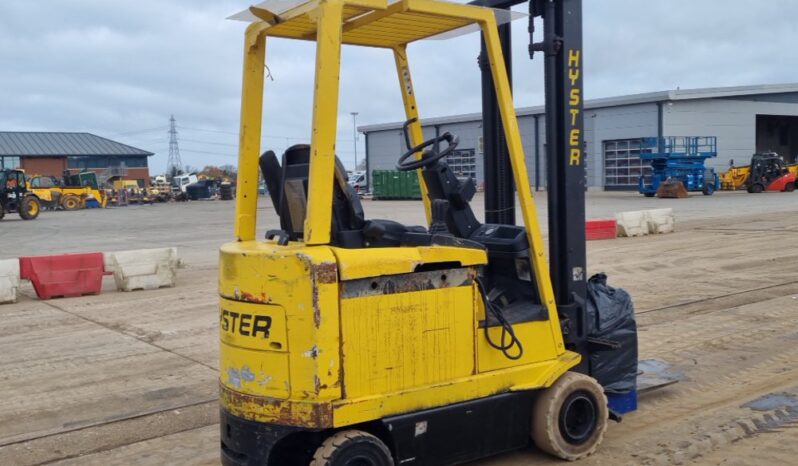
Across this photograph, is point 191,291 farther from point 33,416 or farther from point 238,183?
point 238,183

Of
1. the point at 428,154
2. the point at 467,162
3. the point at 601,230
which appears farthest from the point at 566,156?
the point at 467,162

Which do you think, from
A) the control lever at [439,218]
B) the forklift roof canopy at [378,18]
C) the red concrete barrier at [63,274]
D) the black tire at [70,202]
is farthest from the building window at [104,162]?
the control lever at [439,218]

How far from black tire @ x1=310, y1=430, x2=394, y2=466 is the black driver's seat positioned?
1030 millimetres

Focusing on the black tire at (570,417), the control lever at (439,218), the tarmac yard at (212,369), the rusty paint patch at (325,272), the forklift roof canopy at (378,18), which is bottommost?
the tarmac yard at (212,369)

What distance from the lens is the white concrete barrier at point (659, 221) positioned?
21.4 meters

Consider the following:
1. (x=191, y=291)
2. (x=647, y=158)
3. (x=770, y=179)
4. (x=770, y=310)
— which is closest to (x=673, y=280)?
(x=770, y=310)

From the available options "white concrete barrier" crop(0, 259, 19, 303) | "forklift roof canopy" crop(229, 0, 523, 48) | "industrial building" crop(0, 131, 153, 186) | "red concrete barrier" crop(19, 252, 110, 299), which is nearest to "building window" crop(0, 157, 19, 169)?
"industrial building" crop(0, 131, 153, 186)

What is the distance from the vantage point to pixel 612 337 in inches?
216

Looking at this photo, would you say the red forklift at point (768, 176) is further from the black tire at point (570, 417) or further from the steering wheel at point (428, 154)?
the steering wheel at point (428, 154)

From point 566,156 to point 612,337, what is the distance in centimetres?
129

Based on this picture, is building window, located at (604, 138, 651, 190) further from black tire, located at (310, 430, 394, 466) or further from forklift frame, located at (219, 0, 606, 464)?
black tire, located at (310, 430, 394, 466)

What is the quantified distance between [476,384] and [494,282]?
857 millimetres

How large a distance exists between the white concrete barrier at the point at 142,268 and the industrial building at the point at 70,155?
61.0 meters

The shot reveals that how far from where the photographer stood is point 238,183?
193 inches
